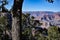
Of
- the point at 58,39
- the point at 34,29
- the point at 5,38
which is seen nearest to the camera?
the point at 58,39

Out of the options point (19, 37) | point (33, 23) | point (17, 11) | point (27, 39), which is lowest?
point (27, 39)

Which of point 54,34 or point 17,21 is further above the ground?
point 17,21

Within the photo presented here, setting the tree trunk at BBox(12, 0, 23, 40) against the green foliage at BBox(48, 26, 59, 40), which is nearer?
the tree trunk at BBox(12, 0, 23, 40)

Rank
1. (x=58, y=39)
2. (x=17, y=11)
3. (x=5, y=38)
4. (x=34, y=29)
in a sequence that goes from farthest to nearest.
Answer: (x=34, y=29) < (x=5, y=38) < (x=58, y=39) < (x=17, y=11)

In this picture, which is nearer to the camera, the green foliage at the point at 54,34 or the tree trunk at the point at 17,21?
the tree trunk at the point at 17,21

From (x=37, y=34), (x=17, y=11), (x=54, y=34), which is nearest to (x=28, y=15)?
(x=37, y=34)

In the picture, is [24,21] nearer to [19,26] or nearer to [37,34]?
[37,34]

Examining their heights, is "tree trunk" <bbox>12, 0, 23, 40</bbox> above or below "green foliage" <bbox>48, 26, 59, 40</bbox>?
above

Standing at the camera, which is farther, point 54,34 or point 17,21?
point 54,34

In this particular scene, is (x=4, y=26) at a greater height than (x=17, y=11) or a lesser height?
lesser

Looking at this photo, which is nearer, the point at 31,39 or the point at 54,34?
the point at 54,34

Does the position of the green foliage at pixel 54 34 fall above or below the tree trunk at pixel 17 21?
below
